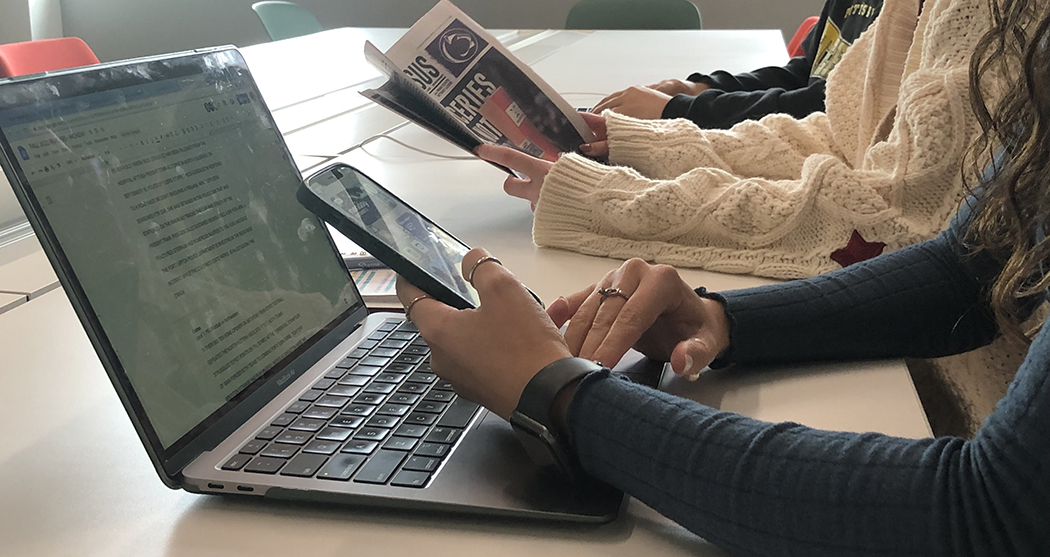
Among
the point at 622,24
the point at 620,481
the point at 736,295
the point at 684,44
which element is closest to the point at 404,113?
the point at 736,295

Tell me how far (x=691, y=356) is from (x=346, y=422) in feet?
0.73

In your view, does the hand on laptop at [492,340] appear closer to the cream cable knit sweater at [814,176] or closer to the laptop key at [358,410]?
the laptop key at [358,410]

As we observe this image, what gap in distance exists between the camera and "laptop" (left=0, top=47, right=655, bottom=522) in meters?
0.42

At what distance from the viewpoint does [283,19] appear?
3250mm

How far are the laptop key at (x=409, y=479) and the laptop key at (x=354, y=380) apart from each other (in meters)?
0.11

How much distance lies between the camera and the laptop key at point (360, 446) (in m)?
0.46

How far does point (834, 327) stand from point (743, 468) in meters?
0.22

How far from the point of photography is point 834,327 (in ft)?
1.93

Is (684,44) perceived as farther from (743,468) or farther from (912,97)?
(743,468)

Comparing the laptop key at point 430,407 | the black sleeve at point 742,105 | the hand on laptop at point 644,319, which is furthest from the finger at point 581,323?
the black sleeve at point 742,105

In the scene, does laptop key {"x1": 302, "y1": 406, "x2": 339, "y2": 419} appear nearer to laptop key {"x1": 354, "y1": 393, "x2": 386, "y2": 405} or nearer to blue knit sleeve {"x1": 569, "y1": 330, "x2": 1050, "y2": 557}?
laptop key {"x1": 354, "y1": 393, "x2": 386, "y2": 405}

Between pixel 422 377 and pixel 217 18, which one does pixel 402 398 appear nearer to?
pixel 422 377

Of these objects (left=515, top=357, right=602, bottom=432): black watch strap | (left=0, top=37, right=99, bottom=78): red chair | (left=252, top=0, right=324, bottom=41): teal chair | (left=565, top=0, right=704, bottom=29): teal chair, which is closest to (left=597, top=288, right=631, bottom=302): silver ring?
(left=515, top=357, right=602, bottom=432): black watch strap

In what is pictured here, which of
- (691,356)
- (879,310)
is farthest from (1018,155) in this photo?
(691,356)
